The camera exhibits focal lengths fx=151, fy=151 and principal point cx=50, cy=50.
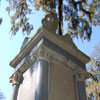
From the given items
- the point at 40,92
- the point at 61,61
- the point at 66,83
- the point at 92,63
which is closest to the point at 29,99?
the point at 40,92

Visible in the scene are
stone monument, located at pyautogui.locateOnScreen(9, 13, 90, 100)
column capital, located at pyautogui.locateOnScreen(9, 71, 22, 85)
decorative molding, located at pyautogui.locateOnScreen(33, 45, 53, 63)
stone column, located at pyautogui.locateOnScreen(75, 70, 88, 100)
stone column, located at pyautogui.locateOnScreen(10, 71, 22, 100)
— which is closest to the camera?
stone monument, located at pyautogui.locateOnScreen(9, 13, 90, 100)

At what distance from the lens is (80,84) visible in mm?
4727

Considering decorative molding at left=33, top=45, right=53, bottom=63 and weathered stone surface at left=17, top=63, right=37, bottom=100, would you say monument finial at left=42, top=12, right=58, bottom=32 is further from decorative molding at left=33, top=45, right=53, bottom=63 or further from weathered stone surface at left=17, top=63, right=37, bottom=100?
weathered stone surface at left=17, top=63, right=37, bottom=100

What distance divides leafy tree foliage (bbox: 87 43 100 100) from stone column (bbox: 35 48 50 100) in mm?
7378

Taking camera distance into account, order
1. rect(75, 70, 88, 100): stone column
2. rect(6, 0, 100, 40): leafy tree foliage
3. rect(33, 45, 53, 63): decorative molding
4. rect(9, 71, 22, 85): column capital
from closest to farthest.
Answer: rect(33, 45, 53, 63): decorative molding
rect(75, 70, 88, 100): stone column
rect(9, 71, 22, 85): column capital
rect(6, 0, 100, 40): leafy tree foliage

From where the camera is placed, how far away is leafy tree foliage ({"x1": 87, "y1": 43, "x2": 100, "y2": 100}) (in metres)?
13.2

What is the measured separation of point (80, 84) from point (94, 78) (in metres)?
9.03

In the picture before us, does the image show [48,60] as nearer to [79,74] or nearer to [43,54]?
[43,54]

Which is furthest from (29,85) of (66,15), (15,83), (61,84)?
(66,15)

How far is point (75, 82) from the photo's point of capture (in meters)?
4.73

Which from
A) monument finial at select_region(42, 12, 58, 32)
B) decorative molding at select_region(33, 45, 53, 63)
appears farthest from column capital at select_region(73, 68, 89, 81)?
monument finial at select_region(42, 12, 58, 32)

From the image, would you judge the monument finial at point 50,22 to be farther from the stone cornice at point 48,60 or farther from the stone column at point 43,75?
the stone column at point 43,75

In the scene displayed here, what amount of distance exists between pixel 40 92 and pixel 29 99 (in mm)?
589

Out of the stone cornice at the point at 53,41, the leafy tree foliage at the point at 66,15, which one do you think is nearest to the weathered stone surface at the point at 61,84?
the stone cornice at the point at 53,41
